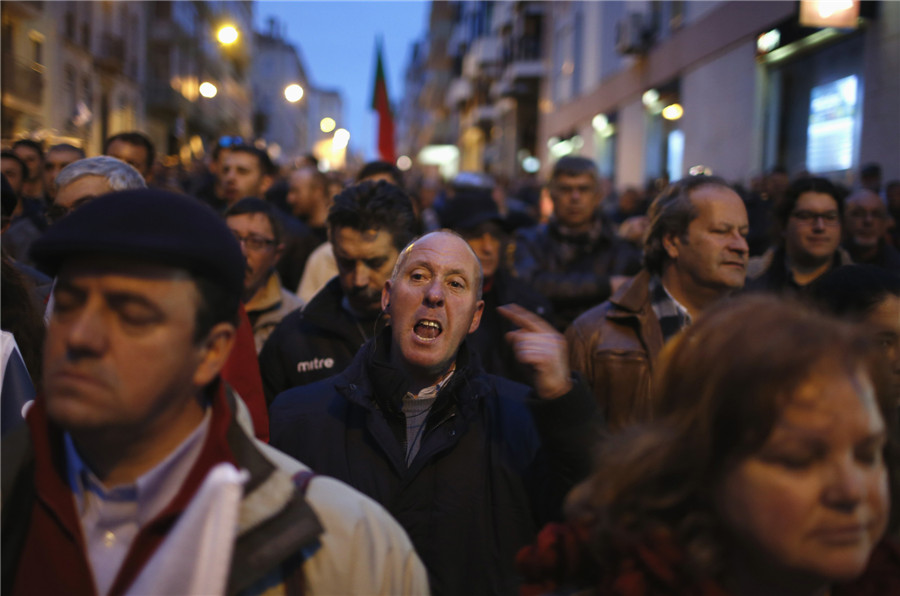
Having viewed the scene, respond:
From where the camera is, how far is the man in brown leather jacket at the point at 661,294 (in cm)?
394

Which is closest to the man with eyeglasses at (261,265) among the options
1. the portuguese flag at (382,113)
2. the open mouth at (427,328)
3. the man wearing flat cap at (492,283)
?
the man wearing flat cap at (492,283)

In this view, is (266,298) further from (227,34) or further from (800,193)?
(227,34)

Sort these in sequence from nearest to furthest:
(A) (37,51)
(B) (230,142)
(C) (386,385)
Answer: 1. (C) (386,385)
2. (B) (230,142)
3. (A) (37,51)

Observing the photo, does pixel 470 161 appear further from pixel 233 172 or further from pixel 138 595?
pixel 138 595

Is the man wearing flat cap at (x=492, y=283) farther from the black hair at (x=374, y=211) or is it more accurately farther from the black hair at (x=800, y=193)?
the black hair at (x=800, y=193)

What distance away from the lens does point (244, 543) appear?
70.3 inches

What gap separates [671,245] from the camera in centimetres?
429

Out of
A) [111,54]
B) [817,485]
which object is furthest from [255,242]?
[111,54]

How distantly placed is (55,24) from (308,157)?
854 inches

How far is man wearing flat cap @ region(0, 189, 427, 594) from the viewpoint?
5.82 ft

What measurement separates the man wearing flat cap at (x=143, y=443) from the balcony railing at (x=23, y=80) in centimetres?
2547

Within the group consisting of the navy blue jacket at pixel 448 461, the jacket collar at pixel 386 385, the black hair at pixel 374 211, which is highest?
the black hair at pixel 374 211

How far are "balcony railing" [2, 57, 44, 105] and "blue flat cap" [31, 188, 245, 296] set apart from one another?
25.4 m

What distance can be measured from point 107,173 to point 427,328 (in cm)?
218
